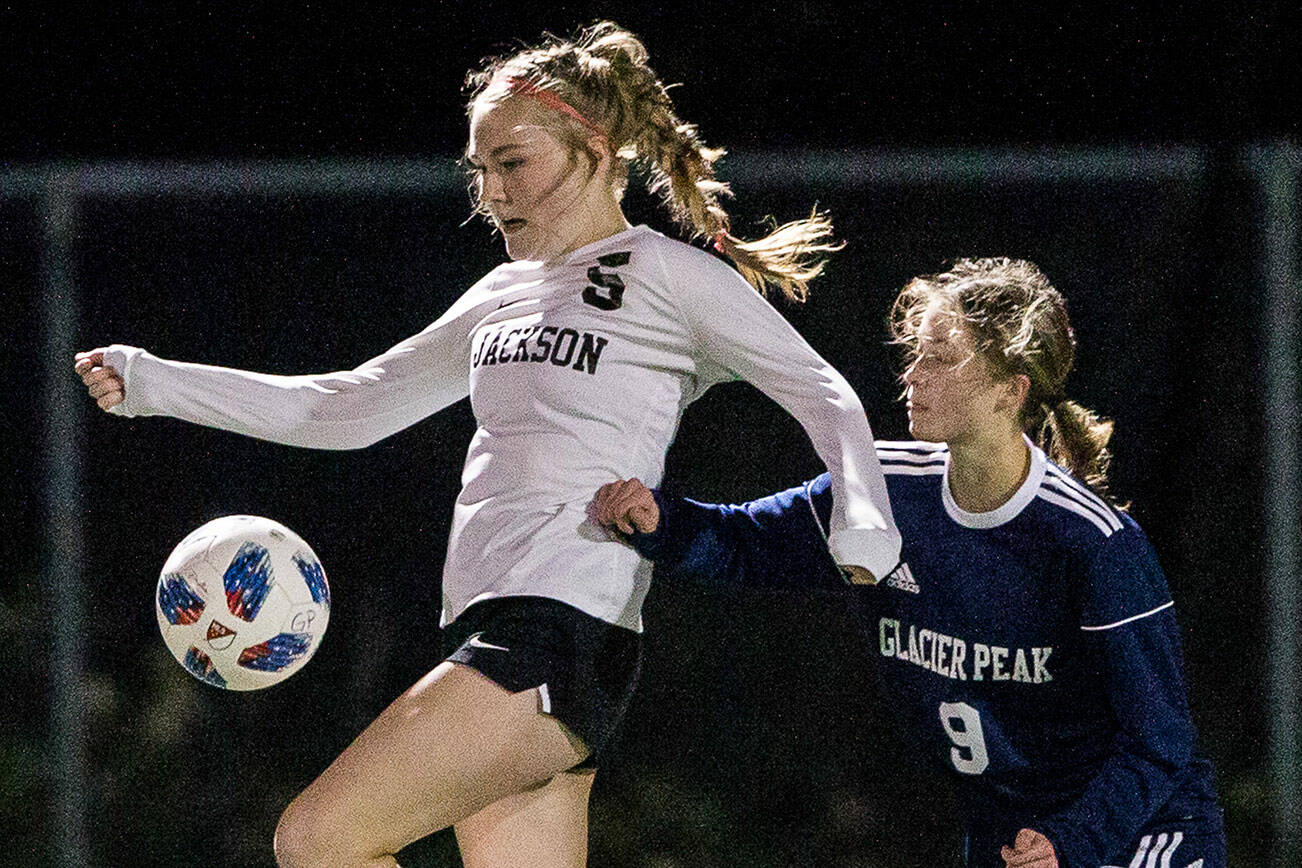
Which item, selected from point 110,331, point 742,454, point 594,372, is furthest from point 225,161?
point 594,372

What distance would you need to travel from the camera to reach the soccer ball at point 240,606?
2549 mm

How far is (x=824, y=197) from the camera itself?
3.66 meters

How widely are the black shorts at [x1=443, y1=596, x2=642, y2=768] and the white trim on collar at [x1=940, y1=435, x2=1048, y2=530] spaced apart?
0.52m

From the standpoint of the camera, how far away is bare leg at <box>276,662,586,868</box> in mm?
2139

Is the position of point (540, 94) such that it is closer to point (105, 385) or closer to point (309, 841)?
point (105, 385)

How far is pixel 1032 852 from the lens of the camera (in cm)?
229

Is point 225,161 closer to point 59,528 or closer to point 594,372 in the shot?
point 59,528

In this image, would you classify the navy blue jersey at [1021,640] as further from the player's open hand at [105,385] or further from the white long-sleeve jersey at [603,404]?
the player's open hand at [105,385]

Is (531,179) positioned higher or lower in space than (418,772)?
higher

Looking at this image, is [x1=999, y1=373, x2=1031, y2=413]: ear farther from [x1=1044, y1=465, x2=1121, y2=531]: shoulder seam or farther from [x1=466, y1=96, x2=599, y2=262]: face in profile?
[x1=466, y1=96, x2=599, y2=262]: face in profile

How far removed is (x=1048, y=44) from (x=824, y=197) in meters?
0.69

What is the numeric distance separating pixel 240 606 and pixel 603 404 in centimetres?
61

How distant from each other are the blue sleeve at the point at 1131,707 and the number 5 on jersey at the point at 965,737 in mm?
212

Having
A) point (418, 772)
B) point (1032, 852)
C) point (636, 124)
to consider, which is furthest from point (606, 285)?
point (1032, 852)
